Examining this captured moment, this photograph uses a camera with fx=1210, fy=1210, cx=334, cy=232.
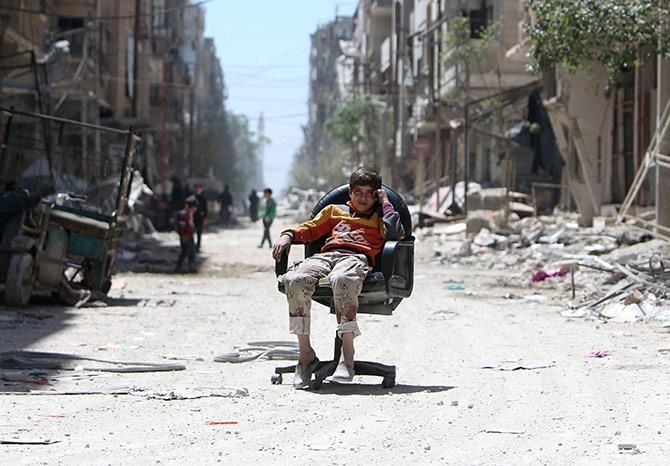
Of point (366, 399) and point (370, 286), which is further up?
point (370, 286)

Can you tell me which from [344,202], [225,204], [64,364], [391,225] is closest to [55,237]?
[64,364]

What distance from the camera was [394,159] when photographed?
68.4 metres

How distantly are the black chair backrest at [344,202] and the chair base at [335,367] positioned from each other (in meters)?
0.68

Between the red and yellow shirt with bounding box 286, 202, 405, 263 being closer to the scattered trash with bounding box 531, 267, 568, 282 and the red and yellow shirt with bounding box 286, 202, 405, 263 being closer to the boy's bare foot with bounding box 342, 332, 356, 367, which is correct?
the boy's bare foot with bounding box 342, 332, 356, 367

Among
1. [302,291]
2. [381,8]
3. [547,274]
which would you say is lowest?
[547,274]

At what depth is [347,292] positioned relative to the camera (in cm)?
748

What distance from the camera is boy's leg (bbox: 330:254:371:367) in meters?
7.46

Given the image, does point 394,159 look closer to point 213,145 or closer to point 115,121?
point 115,121

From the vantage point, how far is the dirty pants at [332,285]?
748 centimetres

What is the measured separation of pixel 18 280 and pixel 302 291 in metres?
7.21

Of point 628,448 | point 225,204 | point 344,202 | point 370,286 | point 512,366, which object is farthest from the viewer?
point 225,204

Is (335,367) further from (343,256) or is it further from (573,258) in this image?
(573,258)

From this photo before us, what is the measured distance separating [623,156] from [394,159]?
4251cm

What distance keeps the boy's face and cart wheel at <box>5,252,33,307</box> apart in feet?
23.2
